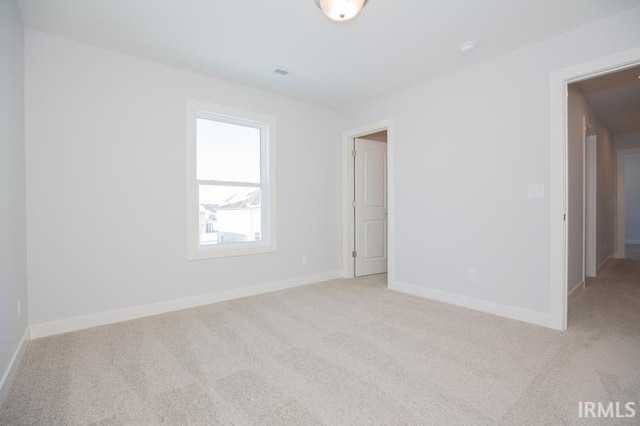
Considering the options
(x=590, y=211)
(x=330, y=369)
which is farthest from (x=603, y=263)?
(x=330, y=369)

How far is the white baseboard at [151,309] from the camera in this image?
251 cm

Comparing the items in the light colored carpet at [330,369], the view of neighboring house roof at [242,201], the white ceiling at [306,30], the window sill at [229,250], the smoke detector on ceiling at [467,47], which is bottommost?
the light colored carpet at [330,369]

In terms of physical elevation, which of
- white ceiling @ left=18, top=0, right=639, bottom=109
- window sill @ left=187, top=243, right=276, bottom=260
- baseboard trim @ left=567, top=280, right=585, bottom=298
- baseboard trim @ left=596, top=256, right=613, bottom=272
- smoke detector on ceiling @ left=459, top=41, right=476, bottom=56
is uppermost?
white ceiling @ left=18, top=0, right=639, bottom=109

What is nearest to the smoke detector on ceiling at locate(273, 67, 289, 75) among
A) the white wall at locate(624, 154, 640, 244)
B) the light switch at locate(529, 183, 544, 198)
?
the light switch at locate(529, 183, 544, 198)

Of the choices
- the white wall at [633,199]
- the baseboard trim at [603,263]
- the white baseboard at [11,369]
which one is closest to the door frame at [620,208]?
the baseboard trim at [603,263]

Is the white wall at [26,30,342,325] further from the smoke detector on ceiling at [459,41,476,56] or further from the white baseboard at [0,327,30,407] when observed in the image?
the smoke detector on ceiling at [459,41,476,56]

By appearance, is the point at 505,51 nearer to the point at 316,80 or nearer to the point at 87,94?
the point at 316,80

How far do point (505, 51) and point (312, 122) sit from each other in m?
2.36

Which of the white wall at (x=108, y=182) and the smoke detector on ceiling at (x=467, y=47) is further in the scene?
the smoke detector on ceiling at (x=467, y=47)

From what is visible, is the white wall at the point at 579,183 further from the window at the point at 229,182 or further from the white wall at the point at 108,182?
the white wall at the point at 108,182

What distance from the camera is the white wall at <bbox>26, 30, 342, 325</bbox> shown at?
2.48 metres

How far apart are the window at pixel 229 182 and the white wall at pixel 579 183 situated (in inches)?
135

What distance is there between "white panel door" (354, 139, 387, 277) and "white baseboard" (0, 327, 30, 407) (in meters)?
3.63

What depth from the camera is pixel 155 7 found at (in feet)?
7.19
